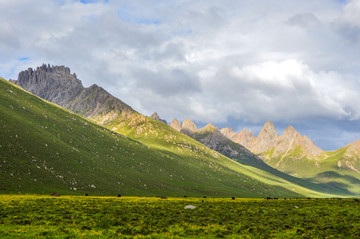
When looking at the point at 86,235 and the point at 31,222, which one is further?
the point at 31,222

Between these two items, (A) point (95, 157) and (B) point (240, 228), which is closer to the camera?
(B) point (240, 228)

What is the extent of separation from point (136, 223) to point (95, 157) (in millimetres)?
154193

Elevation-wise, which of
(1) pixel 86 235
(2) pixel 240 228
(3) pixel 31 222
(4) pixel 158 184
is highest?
(2) pixel 240 228

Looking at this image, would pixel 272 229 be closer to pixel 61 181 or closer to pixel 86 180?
pixel 61 181

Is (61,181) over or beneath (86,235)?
beneath

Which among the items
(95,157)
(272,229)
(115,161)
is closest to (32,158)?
(95,157)

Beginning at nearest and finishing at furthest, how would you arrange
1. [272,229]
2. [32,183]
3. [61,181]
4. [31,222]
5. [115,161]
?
1. [31,222]
2. [272,229]
3. [32,183]
4. [61,181]
5. [115,161]

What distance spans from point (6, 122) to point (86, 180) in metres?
54.3

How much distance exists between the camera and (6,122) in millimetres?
144625

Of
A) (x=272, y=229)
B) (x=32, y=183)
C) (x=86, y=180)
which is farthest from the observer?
(x=86, y=180)

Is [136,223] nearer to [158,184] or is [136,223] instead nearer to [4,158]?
[4,158]

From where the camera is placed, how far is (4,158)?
111m

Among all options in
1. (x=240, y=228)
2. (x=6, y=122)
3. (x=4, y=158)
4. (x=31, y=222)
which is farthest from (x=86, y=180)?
(x=240, y=228)

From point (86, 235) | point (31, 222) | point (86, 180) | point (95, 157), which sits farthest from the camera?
point (95, 157)
